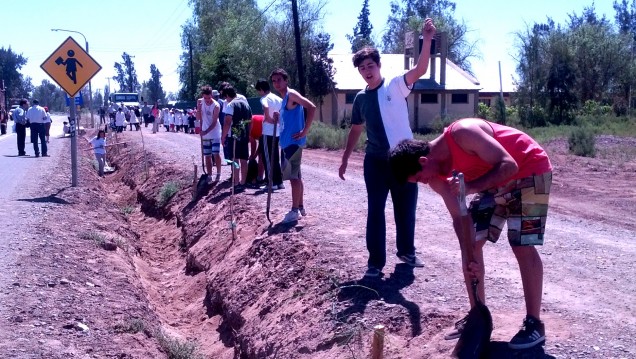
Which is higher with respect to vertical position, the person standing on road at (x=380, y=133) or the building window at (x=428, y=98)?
the building window at (x=428, y=98)

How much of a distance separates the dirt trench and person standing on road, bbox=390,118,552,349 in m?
1.41

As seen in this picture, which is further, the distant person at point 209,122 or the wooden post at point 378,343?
the distant person at point 209,122

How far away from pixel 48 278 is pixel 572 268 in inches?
192

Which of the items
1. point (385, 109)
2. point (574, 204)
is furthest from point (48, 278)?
point (574, 204)

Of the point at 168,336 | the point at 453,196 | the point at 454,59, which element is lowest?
the point at 168,336

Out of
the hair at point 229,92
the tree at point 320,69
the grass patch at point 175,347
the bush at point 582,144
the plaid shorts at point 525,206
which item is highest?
the tree at point 320,69

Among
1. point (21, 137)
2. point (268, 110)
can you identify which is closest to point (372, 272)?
point (268, 110)

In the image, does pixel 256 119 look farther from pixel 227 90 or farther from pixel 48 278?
pixel 48 278

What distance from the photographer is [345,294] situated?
627cm

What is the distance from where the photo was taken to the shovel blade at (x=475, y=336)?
4.52 meters

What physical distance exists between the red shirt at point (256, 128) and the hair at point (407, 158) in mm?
7333

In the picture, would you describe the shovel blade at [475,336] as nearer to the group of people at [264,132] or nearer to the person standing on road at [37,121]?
the group of people at [264,132]

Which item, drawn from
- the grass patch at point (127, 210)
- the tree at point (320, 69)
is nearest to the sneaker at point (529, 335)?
the grass patch at point (127, 210)

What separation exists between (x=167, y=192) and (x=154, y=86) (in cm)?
10687
